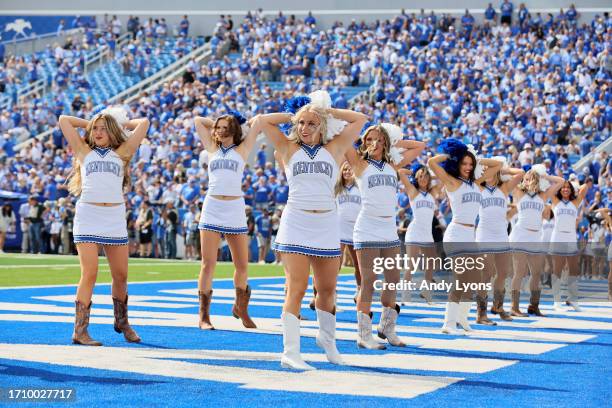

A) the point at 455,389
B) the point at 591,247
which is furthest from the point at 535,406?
the point at 591,247

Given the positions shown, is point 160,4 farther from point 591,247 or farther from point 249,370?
point 249,370

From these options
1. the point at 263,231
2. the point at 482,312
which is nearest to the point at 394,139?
the point at 482,312

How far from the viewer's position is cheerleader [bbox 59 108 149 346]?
811 centimetres

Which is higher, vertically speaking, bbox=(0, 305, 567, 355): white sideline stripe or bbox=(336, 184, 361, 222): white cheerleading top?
bbox=(336, 184, 361, 222): white cheerleading top

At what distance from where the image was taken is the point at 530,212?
503 inches

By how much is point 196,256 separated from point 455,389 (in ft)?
65.4

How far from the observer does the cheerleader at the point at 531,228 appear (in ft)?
40.8

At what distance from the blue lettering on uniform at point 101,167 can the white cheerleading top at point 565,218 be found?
281 inches

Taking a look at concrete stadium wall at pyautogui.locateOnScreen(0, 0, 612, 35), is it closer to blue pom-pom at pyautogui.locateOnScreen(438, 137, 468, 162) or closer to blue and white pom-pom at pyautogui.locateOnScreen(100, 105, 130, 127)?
blue pom-pom at pyautogui.locateOnScreen(438, 137, 468, 162)

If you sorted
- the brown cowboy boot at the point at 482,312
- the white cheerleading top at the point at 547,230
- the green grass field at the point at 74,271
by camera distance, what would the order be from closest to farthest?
the brown cowboy boot at the point at 482,312 → the white cheerleading top at the point at 547,230 → the green grass field at the point at 74,271

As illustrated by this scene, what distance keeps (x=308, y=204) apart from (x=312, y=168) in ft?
0.78

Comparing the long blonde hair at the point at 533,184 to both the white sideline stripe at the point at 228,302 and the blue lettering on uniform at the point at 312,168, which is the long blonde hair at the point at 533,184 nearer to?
the white sideline stripe at the point at 228,302

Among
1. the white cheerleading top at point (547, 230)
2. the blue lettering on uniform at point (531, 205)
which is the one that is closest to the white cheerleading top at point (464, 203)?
the blue lettering on uniform at point (531, 205)

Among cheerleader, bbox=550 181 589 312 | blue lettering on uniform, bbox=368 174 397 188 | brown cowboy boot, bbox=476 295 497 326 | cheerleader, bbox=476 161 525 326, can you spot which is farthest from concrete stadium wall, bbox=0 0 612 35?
blue lettering on uniform, bbox=368 174 397 188
